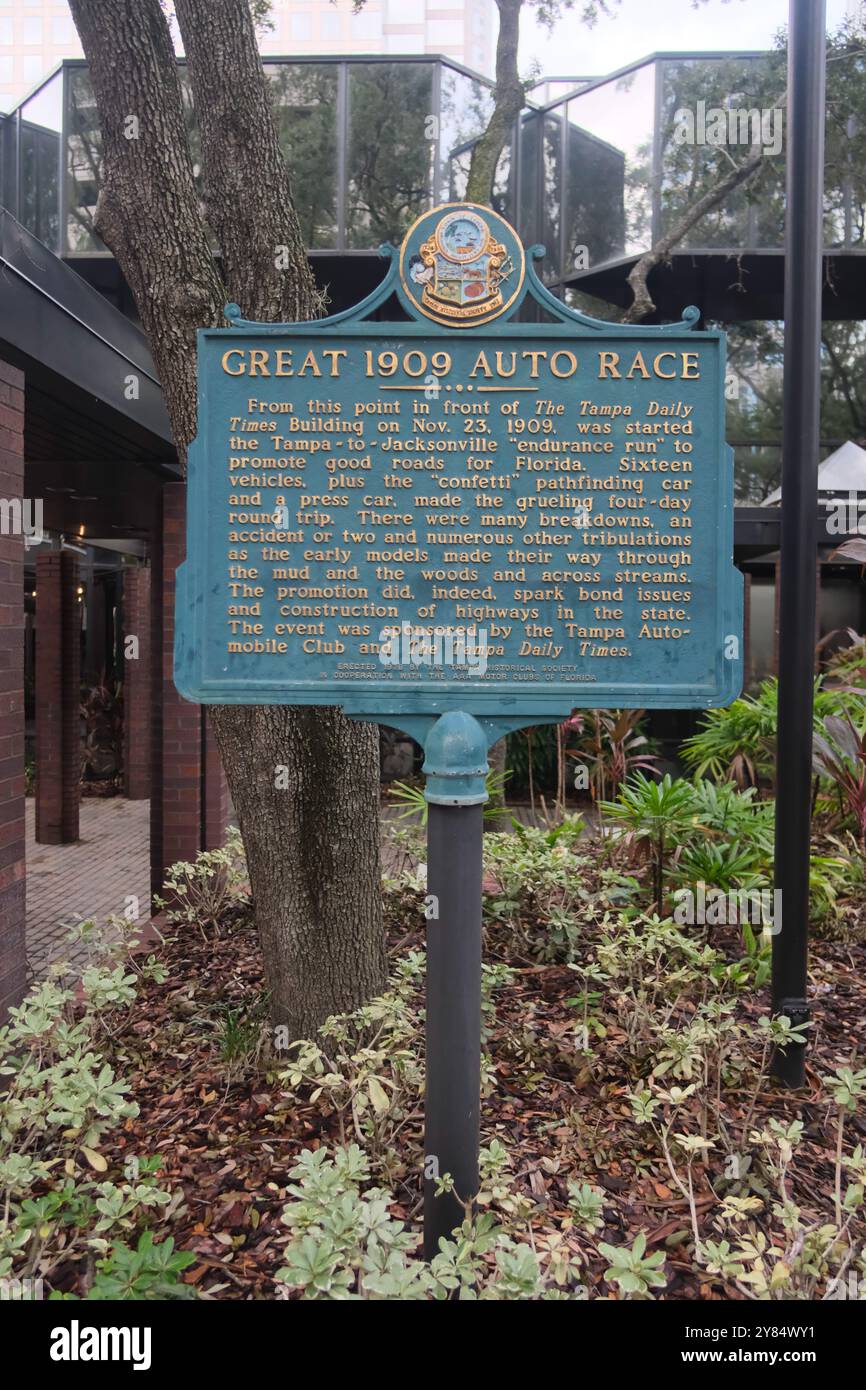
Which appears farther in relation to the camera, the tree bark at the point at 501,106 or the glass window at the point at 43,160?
the glass window at the point at 43,160

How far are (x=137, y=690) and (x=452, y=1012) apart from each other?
10.6 metres

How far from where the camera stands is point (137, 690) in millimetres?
12656

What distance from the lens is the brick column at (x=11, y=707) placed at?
4469 mm

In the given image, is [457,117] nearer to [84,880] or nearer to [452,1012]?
[84,880]

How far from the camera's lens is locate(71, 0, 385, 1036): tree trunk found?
12.8 feet

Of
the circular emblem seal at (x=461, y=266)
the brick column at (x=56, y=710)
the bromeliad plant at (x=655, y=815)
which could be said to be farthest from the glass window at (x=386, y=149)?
the circular emblem seal at (x=461, y=266)

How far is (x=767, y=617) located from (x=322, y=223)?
8.49 metres

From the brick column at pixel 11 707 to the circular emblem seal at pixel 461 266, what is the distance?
246 cm

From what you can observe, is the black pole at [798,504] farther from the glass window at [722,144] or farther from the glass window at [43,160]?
the glass window at [43,160]

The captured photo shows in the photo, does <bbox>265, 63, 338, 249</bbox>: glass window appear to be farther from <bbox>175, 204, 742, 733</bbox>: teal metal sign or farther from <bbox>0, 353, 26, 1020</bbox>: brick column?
<bbox>175, 204, 742, 733</bbox>: teal metal sign

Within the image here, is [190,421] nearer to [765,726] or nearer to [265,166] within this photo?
[265,166]

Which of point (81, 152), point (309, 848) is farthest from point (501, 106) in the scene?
point (309, 848)

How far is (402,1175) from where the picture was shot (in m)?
3.37

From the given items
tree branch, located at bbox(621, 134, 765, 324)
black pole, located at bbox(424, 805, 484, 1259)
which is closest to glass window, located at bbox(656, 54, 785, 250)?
tree branch, located at bbox(621, 134, 765, 324)
